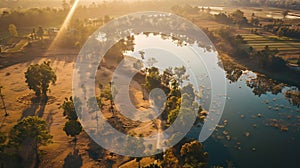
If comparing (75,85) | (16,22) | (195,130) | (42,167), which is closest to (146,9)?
(16,22)

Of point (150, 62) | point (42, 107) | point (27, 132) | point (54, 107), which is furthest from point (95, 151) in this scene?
point (150, 62)

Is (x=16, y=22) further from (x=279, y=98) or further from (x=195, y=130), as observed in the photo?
(x=279, y=98)

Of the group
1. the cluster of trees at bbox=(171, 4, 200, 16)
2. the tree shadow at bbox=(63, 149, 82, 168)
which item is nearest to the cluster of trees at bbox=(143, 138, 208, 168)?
the tree shadow at bbox=(63, 149, 82, 168)

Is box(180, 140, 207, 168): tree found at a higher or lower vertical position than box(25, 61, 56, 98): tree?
lower

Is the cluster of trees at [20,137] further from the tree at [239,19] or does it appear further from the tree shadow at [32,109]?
Result: the tree at [239,19]

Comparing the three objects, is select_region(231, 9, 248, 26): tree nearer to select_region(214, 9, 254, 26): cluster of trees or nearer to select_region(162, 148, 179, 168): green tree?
select_region(214, 9, 254, 26): cluster of trees

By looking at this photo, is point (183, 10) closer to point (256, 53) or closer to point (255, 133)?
point (256, 53)
